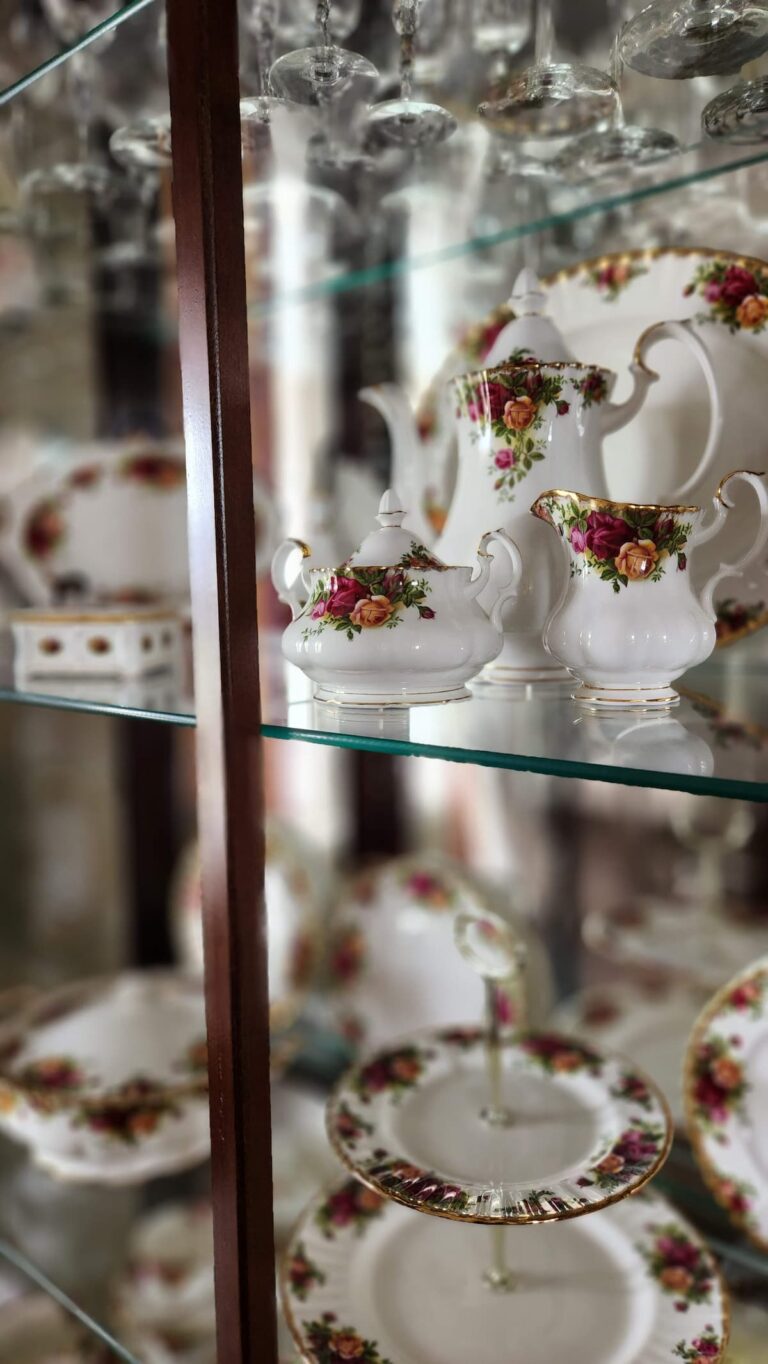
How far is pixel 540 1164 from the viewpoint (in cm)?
51

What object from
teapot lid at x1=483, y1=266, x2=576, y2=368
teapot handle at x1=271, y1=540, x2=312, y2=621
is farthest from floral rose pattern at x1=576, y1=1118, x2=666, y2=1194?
teapot lid at x1=483, y1=266, x2=576, y2=368

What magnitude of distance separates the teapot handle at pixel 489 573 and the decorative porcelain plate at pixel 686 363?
0.23ft

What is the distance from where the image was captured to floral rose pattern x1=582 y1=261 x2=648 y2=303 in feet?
2.02

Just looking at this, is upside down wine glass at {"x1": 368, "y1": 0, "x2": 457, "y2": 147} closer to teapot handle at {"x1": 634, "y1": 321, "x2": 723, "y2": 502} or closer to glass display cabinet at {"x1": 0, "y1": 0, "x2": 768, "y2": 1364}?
glass display cabinet at {"x1": 0, "y1": 0, "x2": 768, "y2": 1364}

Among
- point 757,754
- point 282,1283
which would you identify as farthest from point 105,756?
point 757,754

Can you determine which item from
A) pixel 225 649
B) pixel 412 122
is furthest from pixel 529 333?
pixel 225 649

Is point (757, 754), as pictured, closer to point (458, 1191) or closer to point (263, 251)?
point (458, 1191)

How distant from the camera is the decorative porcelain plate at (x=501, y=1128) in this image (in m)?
0.47

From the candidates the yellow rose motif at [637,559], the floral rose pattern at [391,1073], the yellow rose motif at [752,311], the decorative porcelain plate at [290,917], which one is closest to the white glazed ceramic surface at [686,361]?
the yellow rose motif at [752,311]

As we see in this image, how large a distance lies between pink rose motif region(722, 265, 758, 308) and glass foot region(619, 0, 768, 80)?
0.10 meters

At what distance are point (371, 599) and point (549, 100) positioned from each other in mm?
313

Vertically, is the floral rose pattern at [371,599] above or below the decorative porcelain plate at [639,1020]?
above

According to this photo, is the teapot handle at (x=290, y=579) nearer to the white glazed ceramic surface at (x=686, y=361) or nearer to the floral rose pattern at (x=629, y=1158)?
the white glazed ceramic surface at (x=686, y=361)

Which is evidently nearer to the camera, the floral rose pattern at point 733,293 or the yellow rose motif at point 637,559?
the yellow rose motif at point 637,559
